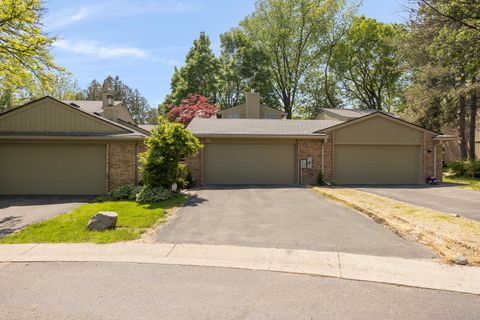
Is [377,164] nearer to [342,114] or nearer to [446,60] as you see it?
[446,60]

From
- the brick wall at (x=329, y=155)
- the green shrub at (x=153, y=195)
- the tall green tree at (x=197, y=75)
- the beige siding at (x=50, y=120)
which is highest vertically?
the tall green tree at (x=197, y=75)

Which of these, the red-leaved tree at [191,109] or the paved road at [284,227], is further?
the red-leaved tree at [191,109]

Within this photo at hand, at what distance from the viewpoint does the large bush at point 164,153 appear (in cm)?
1154

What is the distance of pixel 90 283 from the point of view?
4426mm

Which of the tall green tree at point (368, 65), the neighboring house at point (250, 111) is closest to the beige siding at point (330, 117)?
the neighboring house at point (250, 111)

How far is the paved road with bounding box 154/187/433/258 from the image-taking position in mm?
6172

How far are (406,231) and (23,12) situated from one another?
48.8 ft

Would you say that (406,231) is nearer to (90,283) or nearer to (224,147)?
(90,283)

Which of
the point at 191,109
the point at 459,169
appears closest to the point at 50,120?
the point at 191,109

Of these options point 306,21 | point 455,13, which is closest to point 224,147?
point 455,13

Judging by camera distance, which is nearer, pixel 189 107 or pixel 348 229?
pixel 348 229

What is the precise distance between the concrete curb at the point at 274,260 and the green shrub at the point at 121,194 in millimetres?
5741

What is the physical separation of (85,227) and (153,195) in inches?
149

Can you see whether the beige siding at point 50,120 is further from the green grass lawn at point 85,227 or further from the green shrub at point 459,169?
the green shrub at point 459,169
